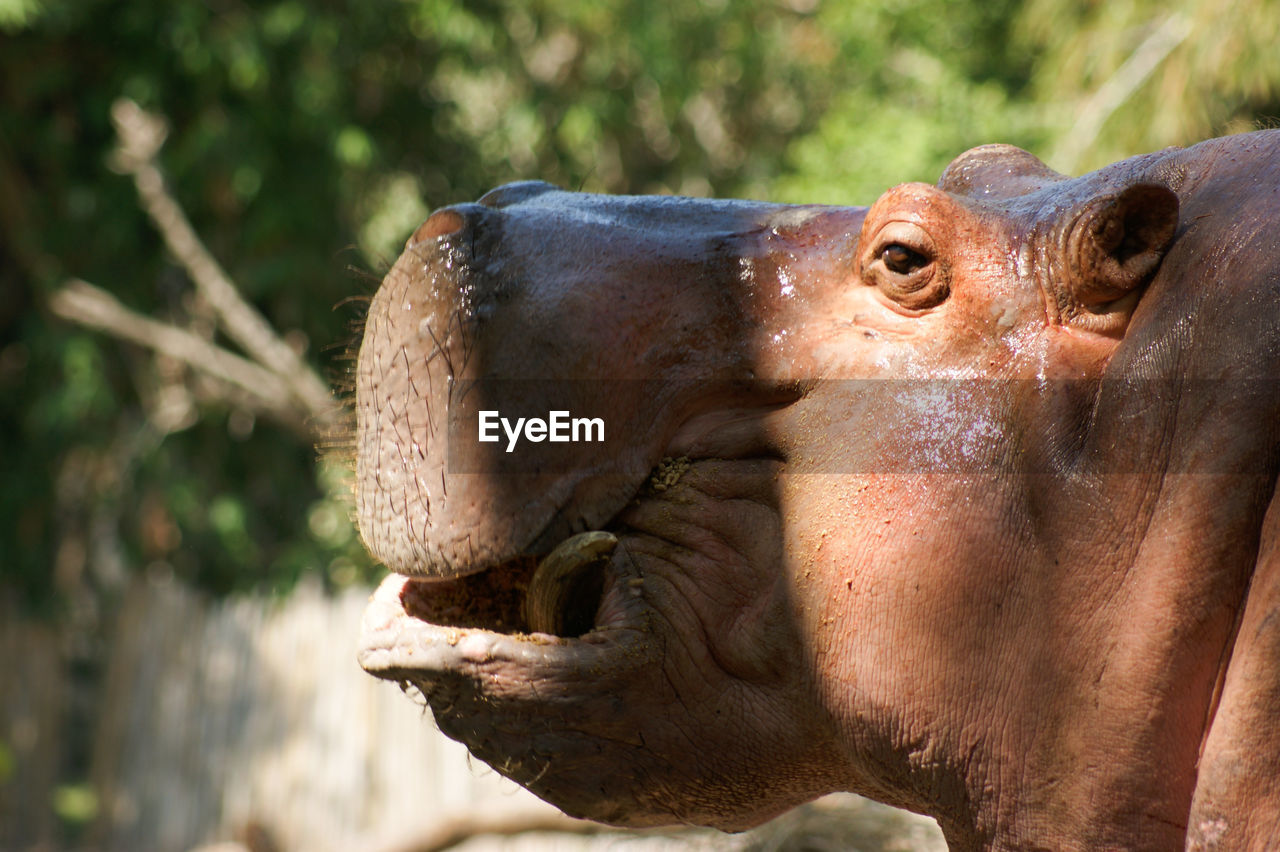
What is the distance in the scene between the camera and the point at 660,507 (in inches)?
62.3

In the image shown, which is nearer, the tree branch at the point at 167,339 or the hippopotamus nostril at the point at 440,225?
the hippopotamus nostril at the point at 440,225

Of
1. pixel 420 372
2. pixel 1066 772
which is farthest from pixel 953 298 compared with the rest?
pixel 420 372

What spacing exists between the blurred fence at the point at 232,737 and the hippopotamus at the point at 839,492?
4941 millimetres

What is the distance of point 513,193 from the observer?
1829mm

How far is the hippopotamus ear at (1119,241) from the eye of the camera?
1427 mm

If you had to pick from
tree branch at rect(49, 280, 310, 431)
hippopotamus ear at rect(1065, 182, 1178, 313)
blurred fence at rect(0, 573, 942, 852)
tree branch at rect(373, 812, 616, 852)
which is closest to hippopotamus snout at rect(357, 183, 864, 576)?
hippopotamus ear at rect(1065, 182, 1178, 313)

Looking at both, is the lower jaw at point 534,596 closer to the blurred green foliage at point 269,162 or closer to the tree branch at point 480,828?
the tree branch at point 480,828

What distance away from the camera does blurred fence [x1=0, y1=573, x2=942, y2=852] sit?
7.82 m

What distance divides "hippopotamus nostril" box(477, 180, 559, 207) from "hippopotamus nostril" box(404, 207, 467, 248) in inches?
5.3

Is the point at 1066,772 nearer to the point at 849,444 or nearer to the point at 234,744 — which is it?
the point at 849,444

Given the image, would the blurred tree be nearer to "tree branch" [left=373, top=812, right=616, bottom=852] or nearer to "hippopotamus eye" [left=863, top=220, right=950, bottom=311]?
"tree branch" [left=373, top=812, right=616, bottom=852]

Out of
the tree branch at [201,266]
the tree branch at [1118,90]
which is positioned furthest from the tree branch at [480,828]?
the tree branch at [1118,90]

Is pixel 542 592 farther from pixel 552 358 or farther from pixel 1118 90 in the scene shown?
pixel 1118 90

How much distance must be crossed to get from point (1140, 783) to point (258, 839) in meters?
7.19
